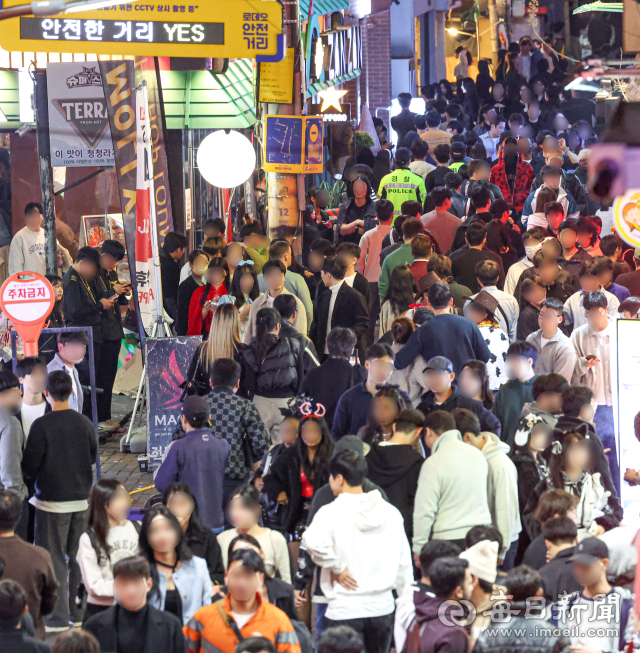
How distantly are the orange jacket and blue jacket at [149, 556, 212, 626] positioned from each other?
320 mm

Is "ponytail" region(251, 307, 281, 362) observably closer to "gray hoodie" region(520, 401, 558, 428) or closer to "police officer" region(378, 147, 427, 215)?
"gray hoodie" region(520, 401, 558, 428)

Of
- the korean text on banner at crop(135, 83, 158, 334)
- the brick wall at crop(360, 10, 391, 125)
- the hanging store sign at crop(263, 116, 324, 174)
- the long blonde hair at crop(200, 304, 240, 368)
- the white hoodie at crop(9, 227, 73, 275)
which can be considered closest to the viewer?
the long blonde hair at crop(200, 304, 240, 368)

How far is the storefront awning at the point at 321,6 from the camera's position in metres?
17.5

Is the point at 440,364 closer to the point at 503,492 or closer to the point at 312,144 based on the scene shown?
the point at 503,492

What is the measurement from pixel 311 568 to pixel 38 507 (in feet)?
7.93

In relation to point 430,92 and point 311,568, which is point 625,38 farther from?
point 430,92

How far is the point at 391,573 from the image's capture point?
5.67m

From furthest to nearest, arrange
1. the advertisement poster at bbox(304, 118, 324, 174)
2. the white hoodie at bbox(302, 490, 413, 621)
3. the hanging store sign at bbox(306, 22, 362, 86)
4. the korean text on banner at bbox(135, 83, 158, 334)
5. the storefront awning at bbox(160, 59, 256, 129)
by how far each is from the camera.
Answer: the hanging store sign at bbox(306, 22, 362, 86)
the storefront awning at bbox(160, 59, 256, 129)
the advertisement poster at bbox(304, 118, 324, 174)
the korean text on banner at bbox(135, 83, 158, 334)
the white hoodie at bbox(302, 490, 413, 621)

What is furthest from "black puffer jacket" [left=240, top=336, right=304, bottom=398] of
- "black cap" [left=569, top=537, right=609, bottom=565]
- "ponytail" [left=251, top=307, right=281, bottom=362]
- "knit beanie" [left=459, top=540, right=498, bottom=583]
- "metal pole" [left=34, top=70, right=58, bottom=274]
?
"metal pole" [left=34, top=70, right=58, bottom=274]

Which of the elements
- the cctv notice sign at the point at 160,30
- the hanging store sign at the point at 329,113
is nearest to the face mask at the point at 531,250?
the cctv notice sign at the point at 160,30

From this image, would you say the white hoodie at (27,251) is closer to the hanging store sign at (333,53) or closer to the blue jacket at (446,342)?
the blue jacket at (446,342)

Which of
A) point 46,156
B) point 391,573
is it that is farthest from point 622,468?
point 46,156

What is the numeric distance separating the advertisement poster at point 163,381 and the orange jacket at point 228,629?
5.22 metres

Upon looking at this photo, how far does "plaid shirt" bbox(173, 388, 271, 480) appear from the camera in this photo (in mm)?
7359
